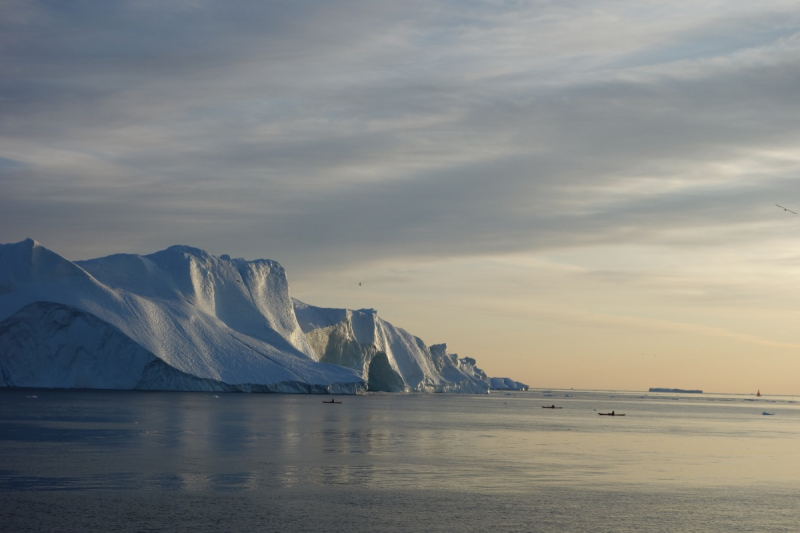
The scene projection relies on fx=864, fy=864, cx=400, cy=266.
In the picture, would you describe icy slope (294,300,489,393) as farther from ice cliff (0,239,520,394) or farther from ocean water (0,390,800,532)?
ocean water (0,390,800,532)

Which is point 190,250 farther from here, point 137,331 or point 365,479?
point 365,479

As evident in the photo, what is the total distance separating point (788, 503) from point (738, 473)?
7.60 metres

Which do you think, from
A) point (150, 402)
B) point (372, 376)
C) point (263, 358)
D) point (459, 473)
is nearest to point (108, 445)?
point (459, 473)

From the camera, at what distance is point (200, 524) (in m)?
18.3

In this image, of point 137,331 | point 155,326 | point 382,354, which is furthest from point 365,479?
point 382,354

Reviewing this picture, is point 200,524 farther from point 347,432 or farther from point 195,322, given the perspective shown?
point 195,322

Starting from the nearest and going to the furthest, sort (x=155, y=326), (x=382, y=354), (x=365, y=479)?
(x=365, y=479) → (x=155, y=326) → (x=382, y=354)

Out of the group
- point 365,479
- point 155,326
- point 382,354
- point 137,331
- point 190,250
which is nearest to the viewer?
point 365,479

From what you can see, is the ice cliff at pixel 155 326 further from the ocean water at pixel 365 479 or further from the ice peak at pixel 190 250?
the ocean water at pixel 365 479

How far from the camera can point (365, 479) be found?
84.4ft

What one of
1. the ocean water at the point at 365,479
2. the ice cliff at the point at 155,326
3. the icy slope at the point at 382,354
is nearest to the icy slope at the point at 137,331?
the ice cliff at the point at 155,326

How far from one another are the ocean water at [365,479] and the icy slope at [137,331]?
99.7 feet

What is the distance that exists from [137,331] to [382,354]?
160 ft

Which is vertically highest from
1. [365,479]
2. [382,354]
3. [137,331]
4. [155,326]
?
[155,326]
